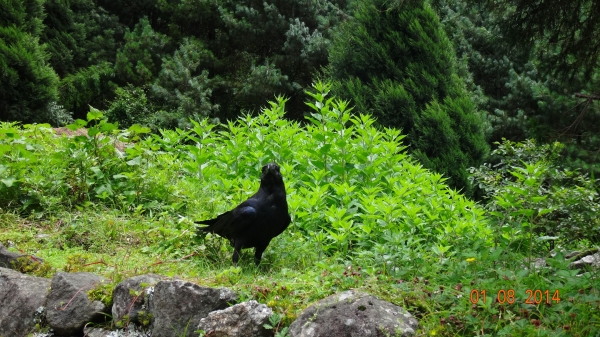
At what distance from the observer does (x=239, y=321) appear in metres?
3.22

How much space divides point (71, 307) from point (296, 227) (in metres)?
1.83

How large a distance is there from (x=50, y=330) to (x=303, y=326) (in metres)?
1.80

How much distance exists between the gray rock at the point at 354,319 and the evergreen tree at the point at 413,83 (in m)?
5.15

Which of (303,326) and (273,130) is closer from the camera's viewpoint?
(303,326)

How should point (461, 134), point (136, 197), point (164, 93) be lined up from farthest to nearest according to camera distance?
point (164, 93) < point (461, 134) < point (136, 197)

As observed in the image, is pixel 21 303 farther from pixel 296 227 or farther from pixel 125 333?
pixel 296 227

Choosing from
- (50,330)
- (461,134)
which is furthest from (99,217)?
(461,134)

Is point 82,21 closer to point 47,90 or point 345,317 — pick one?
point 47,90

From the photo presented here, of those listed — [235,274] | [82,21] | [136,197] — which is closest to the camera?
[235,274]

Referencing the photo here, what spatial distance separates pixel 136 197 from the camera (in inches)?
212

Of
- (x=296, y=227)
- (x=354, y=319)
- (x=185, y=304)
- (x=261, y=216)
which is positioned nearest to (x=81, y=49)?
(x=296, y=227)

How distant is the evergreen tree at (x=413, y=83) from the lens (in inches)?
325
